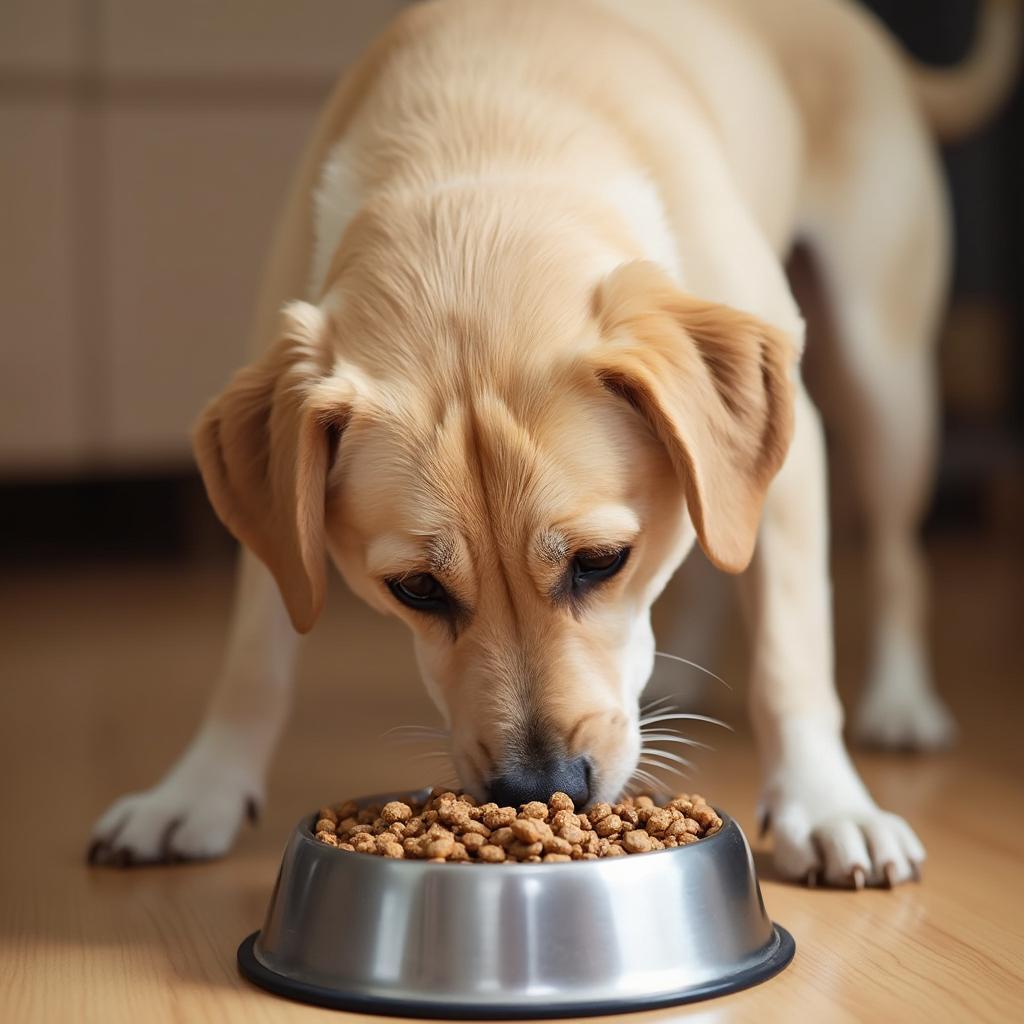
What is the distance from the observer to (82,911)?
2160 millimetres

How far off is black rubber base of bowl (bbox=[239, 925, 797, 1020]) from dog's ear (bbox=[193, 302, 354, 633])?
53 cm

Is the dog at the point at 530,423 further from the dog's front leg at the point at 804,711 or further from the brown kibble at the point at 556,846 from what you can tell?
the brown kibble at the point at 556,846

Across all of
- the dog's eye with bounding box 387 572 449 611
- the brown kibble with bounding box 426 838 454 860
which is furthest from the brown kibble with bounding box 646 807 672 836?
the dog's eye with bounding box 387 572 449 611

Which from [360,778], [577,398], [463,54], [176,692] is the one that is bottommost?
[176,692]

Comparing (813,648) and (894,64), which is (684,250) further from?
(894,64)

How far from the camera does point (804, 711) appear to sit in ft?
7.77

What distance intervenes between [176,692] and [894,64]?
7.10 feet

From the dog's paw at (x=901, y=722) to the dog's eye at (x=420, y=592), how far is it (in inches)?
55.1

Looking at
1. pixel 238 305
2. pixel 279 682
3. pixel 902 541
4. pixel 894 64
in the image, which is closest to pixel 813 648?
pixel 279 682

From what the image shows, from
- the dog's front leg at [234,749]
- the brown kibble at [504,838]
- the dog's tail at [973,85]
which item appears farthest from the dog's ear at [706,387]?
the dog's tail at [973,85]

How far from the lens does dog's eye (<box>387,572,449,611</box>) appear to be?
6.60 ft

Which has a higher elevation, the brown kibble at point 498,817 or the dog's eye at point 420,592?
the dog's eye at point 420,592

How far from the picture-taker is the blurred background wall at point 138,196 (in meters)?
5.30

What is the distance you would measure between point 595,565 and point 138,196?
3844mm
